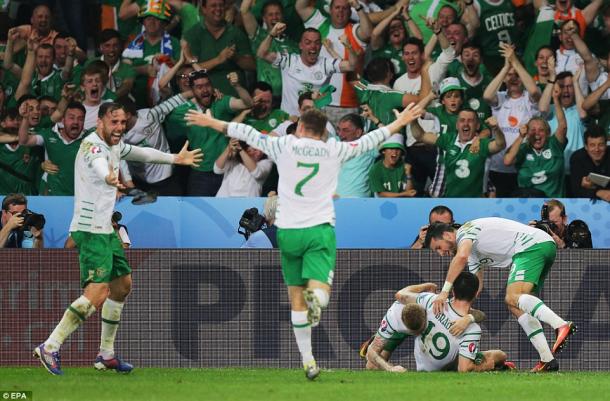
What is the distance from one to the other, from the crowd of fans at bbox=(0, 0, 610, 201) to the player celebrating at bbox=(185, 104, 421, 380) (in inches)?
192


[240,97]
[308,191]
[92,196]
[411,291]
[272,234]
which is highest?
[240,97]

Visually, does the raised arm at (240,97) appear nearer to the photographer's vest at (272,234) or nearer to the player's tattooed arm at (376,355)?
the photographer's vest at (272,234)

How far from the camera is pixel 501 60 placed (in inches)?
731

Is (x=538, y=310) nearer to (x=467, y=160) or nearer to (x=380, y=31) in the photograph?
(x=467, y=160)

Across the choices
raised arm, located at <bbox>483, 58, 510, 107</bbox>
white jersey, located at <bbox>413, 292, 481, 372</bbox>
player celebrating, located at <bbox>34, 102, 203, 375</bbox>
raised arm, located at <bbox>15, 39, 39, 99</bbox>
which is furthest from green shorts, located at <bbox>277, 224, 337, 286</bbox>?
raised arm, located at <bbox>15, 39, 39, 99</bbox>

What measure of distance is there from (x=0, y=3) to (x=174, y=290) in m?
6.99

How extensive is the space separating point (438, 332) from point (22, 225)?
16.0 feet

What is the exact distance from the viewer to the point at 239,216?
50.2 feet

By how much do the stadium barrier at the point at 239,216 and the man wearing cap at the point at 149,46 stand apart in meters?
3.07

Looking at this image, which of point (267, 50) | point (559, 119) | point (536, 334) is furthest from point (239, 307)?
point (559, 119)

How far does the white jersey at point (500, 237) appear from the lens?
42.8 feet

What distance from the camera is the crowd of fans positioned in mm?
16375

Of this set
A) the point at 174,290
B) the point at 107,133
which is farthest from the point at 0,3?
the point at 107,133

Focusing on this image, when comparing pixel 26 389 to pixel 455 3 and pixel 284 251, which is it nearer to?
pixel 284 251
